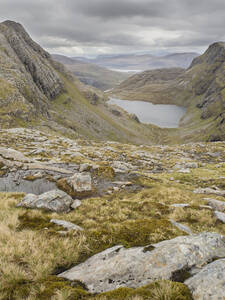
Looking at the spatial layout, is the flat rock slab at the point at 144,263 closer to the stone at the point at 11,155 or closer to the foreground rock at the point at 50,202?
the foreground rock at the point at 50,202

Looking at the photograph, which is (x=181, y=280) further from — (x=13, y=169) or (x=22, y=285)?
(x=13, y=169)

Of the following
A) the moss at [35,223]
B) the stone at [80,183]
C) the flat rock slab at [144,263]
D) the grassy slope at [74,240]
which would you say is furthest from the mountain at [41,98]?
the flat rock slab at [144,263]

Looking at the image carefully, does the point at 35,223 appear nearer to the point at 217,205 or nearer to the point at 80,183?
the point at 80,183

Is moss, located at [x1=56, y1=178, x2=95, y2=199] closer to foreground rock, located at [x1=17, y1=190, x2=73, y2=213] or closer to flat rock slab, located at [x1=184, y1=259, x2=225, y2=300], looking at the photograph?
foreground rock, located at [x1=17, y1=190, x2=73, y2=213]

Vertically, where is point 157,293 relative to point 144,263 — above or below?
above

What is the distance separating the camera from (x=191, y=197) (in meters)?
16.2

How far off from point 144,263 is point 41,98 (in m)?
106

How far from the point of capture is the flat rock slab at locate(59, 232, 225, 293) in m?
5.56

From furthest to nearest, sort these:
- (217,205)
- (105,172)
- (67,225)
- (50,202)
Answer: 1. (105,172)
2. (217,205)
3. (50,202)
4. (67,225)

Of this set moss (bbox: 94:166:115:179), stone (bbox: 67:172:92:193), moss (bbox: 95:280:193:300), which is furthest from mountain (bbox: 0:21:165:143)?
moss (bbox: 95:280:193:300)

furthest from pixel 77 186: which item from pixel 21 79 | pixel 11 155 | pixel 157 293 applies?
pixel 21 79

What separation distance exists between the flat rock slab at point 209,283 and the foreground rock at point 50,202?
889 cm

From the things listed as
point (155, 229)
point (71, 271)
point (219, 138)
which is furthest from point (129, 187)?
point (219, 138)

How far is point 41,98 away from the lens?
325 ft
